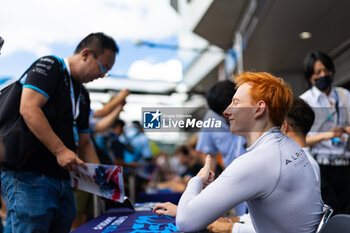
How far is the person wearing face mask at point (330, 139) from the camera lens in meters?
2.39

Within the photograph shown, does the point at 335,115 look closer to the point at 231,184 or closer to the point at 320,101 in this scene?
the point at 320,101

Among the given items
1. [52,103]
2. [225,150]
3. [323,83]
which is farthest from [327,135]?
[52,103]

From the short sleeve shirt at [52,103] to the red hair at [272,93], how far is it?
0.98 m

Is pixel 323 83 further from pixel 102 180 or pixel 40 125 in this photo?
pixel 40 125

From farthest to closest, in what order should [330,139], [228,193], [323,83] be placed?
[323,83]
[330,139]
[228,193]

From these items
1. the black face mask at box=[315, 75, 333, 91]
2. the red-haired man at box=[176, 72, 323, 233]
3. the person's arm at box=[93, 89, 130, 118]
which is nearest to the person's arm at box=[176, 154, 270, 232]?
the red-haired man at box=[176, 72, 323, 233]

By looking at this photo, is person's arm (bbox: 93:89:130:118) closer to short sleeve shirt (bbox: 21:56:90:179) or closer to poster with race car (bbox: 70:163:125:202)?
short sleeve shirt (bbox: 21:56:90:179)

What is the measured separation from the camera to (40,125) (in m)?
1.58

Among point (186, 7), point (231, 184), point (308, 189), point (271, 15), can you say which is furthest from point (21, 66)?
point (186, 7)

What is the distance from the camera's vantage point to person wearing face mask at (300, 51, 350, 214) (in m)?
2.39

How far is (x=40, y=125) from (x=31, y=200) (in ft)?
1.17

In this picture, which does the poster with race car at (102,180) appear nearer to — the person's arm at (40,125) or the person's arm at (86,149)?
the person's arm at (40,125)

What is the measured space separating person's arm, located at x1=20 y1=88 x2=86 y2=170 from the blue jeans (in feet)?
0.51

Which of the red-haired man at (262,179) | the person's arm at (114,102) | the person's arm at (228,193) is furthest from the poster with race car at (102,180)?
the person's arm at (114,102)
